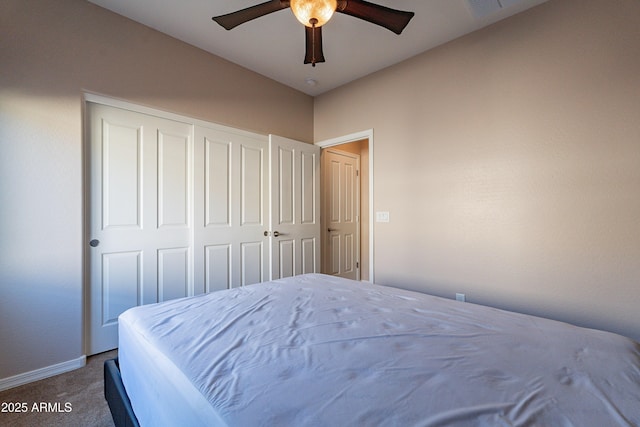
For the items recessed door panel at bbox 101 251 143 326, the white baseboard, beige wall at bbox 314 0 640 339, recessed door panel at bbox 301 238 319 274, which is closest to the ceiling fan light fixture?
beige wall at bbox 314 0 640 339

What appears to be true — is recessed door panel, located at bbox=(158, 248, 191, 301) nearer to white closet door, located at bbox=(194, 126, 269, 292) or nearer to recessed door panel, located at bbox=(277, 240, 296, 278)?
white closet door, located at bbox=(194, 126, 269, 292)

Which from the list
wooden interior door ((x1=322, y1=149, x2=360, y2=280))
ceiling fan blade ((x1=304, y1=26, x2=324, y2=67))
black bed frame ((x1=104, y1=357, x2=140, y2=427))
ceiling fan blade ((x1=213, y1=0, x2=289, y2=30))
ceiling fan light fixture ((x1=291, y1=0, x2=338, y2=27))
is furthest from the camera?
wooden interior door ((x1=322, y1=149, x2=360, y2=280))

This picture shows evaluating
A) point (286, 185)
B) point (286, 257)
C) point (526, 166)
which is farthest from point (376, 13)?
point (286, 257)

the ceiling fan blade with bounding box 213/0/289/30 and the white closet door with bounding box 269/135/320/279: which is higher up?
the ceiling fan blade with bounding box 213/0/289/30

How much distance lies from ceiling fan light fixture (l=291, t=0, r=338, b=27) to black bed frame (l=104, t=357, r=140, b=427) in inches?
82.4

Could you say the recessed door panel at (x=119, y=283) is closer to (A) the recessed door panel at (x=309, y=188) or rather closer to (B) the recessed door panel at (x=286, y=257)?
(B) the recessed door panel at (x=286, y=257)

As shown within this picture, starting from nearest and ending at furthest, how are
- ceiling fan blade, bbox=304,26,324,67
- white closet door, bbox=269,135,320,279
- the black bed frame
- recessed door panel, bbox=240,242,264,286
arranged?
1. the black bed frame
2. ceiling fan blade, bbox=304,26,324,67
3. recessed door panel, bbox=240,242,264,286
4. white closet door, bbox=269,135,320,279

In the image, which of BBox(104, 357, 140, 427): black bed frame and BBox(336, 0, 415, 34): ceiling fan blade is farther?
BBox(336, 0, 415, 34): ceiling fan blade

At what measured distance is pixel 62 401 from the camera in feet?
5.35

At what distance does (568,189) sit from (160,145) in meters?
3.33

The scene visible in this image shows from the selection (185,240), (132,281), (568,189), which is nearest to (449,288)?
(568,189)

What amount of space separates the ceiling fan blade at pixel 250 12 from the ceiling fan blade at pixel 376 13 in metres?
0.36

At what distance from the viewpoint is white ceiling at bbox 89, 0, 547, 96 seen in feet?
6.95

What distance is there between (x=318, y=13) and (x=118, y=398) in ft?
7.18
